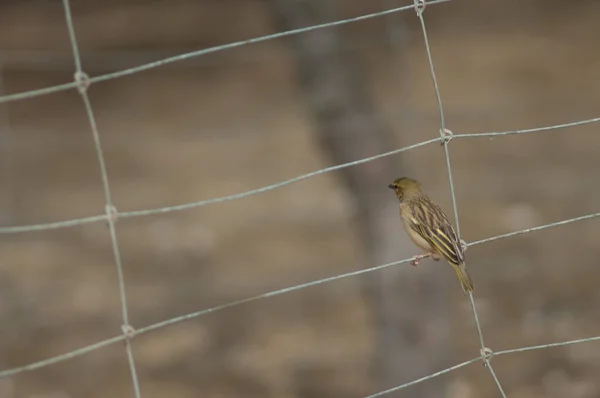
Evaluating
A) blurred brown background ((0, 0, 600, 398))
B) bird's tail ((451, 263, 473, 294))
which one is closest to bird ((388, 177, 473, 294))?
Result: bird's tail ((451, 263, 473, 294))

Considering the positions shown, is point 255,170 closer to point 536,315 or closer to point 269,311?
point 269,311

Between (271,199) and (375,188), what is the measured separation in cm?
345

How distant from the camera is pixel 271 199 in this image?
6.87m

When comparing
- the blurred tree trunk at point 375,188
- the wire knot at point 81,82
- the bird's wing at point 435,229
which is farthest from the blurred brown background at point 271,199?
the wire knot at point 81,82

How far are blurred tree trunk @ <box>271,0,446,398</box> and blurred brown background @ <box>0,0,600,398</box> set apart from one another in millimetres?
17

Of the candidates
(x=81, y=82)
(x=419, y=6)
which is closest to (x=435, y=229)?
(x=419, y=6)

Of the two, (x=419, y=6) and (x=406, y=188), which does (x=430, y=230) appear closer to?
(x=406, y=188)

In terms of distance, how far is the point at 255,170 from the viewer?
7.17 m

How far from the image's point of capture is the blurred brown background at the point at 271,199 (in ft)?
15.5

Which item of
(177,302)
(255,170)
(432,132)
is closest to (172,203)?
(255,170)

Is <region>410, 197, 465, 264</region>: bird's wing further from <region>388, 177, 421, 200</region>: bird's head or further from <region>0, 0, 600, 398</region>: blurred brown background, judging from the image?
<region>0, 0, 600, 398</region>: blurred brown background

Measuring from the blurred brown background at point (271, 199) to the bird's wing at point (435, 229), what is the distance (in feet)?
3.29

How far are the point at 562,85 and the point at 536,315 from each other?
314 centimetres

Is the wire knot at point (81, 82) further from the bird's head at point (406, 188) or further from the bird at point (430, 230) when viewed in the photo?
the bird's head at point (406, 188)
